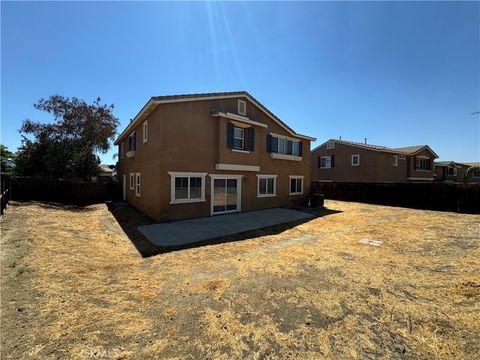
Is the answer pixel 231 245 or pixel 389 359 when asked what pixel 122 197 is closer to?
pixel 231 245

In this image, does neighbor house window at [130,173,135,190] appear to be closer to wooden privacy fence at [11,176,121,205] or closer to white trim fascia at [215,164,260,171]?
wooden privacy fence at [11,176,121,205]

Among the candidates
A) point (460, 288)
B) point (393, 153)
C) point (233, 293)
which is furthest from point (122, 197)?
point (393, 153)

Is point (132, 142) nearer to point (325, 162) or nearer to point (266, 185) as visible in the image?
point (266, 185)

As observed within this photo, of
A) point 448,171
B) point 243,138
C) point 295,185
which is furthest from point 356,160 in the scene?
point 448,171

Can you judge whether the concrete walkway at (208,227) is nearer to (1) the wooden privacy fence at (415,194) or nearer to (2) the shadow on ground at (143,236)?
(2) the shadow on ground at (143,236)

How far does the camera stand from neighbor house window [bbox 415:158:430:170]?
30.3 metres

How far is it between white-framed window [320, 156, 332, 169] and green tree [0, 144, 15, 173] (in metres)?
33.5

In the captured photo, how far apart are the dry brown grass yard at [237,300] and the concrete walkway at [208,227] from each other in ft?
4.10

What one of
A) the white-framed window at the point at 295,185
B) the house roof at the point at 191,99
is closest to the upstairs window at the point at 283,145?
the house roof at the point at 191,99

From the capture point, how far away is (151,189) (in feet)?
40.7

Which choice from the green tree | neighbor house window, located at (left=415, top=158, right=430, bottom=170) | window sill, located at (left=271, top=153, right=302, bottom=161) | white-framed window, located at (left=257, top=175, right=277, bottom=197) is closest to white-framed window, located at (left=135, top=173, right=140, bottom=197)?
white-framed window, located at (left=257, top=175, right=277, bottom=197)

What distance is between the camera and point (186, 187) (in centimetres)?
1238

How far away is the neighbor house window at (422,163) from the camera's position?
30.3 m

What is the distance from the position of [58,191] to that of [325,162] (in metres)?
27.8
